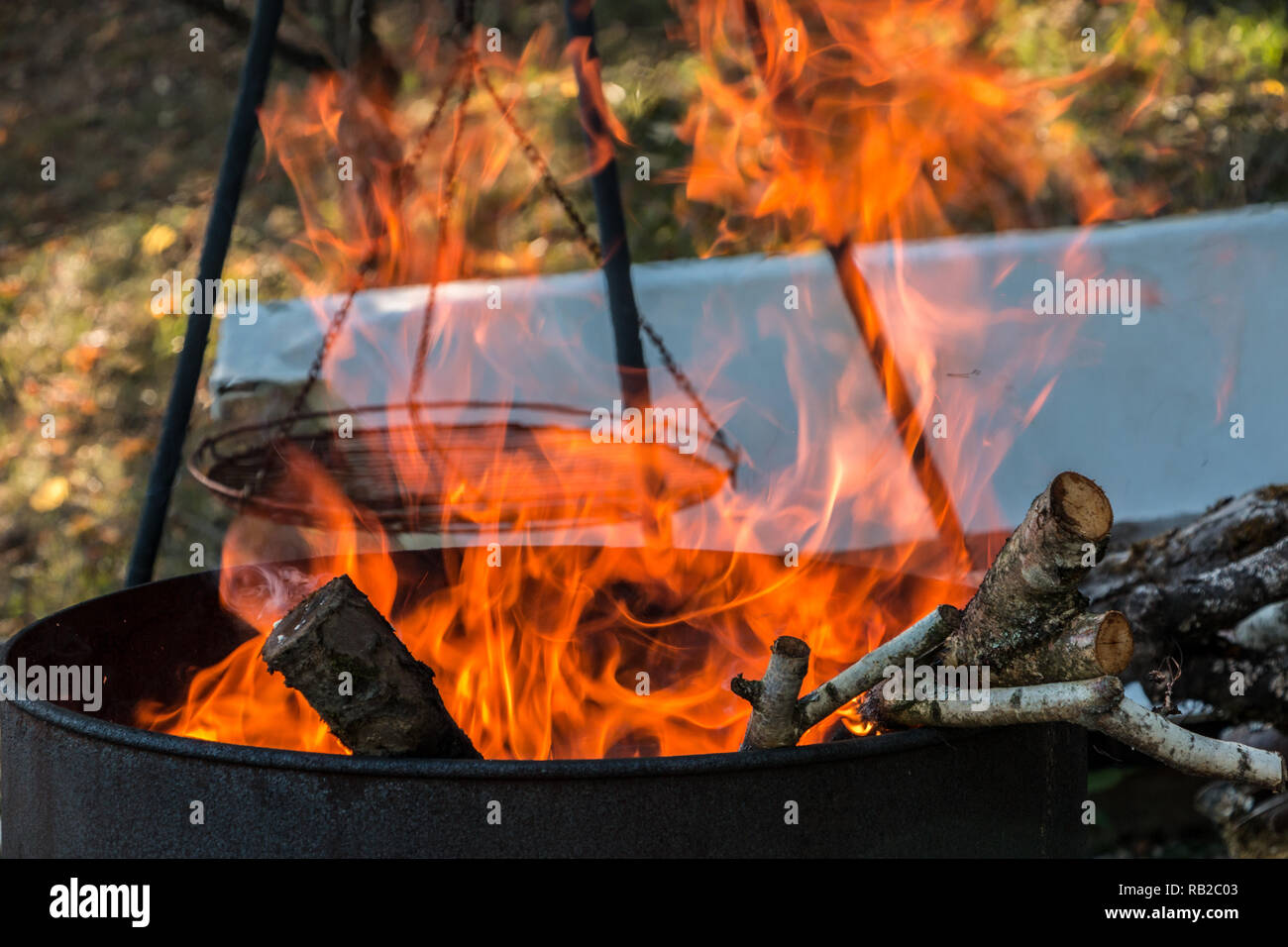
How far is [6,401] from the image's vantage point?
4.86 metres

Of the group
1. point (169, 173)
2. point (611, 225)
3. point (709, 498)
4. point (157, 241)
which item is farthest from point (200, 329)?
point (169, 173)

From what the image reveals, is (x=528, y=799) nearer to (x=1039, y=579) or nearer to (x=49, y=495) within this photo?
(x=1039, y=579)

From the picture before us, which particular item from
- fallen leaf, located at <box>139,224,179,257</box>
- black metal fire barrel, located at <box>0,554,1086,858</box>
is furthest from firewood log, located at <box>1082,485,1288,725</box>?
fallen leaf, located at <box>139,224,179,257</box>

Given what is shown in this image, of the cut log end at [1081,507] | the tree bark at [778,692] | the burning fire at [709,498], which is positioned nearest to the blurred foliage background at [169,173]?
the burning fire at [709,498]

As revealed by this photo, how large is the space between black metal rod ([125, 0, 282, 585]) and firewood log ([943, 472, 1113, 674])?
136 centimetres

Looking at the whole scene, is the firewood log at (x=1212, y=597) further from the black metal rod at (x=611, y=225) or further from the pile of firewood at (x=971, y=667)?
the black metal rod at (x=611, y=225)

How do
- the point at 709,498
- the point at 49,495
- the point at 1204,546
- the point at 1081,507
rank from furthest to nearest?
1. the point at 49,495
2. the point at 709,498
3. the point at 1204,546
4. the point at 1081,507

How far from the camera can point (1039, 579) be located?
1262 mm

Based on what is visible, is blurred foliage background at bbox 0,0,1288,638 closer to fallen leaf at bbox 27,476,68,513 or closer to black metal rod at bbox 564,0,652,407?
fallen leaf at bbox 27,476,68,513

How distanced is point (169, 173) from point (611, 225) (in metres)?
4.39

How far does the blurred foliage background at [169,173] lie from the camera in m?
4.50

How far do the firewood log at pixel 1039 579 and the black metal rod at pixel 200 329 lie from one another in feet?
4.48
